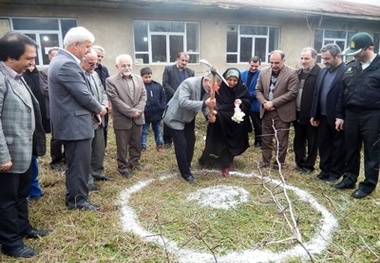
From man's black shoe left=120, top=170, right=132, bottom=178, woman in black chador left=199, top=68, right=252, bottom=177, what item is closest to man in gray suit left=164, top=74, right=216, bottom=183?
woman in black chador left=199, top=68, right=252, bottom=177

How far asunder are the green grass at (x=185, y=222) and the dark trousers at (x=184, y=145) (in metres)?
0.22

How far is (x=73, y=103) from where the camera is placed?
3.32 meters

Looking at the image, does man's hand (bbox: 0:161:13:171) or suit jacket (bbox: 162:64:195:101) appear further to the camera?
suit jacket (bbox: 162:64:195:101)

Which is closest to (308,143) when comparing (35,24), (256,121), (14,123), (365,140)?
(365,140)

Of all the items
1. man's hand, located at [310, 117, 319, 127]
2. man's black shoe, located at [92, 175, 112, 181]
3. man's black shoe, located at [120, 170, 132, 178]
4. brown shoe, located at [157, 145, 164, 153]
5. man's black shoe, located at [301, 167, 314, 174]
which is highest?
man's hand, located at [310, 117, 319, 127]

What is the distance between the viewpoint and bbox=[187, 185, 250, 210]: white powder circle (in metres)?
3.85

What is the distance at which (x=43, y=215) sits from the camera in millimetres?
3514

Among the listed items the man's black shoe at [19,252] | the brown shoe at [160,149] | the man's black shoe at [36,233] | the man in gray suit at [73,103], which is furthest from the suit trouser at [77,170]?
the brown shoe at [160,149]

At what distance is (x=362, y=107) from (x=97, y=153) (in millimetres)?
3591

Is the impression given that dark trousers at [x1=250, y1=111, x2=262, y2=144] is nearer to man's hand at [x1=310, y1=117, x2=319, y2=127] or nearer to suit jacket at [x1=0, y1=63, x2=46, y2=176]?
man's hand at [x1=310, y1=117, x2=319, y2=127]

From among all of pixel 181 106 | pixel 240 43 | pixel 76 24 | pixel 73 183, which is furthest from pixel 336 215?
pixel 240 43

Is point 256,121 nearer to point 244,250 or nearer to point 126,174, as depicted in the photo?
point 126,174

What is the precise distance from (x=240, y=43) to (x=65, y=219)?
36.8 feet

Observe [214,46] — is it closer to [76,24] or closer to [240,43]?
[240,43]
